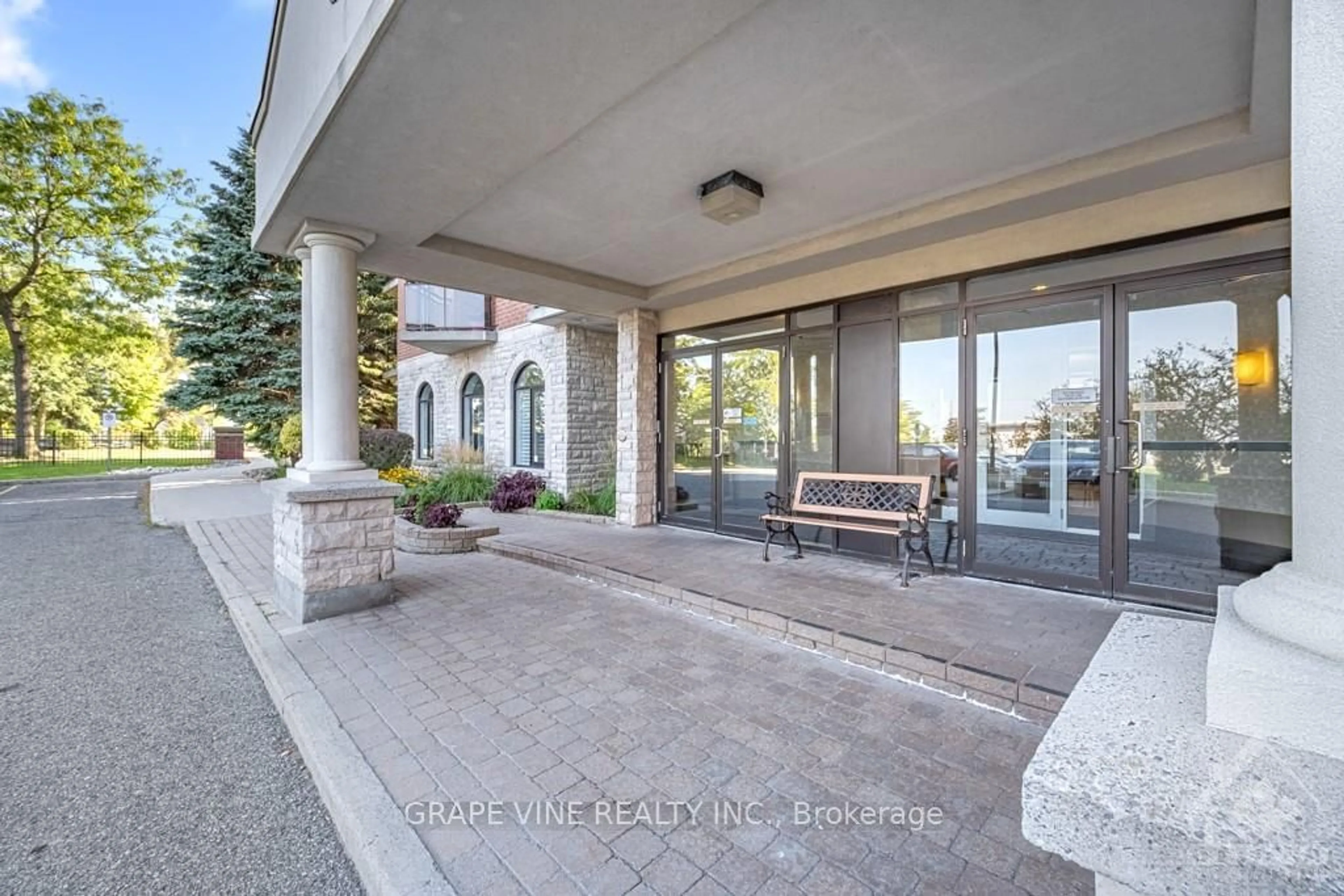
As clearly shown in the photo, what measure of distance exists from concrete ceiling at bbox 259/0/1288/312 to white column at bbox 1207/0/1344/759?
1675 mm

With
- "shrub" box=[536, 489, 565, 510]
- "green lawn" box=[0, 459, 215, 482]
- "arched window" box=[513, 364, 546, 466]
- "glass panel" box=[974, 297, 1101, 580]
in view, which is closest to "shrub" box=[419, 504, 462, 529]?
"shrub" box=[536, 489, 565, 510]

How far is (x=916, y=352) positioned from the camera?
4.84m

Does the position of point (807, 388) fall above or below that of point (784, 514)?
above

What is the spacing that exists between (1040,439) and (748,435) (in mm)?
2795

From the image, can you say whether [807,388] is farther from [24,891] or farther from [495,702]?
[24,891]

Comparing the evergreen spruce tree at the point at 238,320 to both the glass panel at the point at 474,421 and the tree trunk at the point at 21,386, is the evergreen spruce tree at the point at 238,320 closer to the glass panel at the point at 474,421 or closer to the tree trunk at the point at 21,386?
the glass panel at the point at 474,421

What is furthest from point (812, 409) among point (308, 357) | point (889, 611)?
point (308, 357)

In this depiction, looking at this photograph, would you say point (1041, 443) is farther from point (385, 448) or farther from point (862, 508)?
point (385, 448)

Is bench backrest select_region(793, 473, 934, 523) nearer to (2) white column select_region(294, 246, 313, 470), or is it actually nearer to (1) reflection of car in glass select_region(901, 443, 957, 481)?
(1) reflection of car in glass select_region(901, 443, 957, 481)

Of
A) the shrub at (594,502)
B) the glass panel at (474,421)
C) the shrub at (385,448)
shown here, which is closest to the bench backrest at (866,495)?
the shrub at (594,502)

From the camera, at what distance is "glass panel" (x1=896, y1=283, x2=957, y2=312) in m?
4.58

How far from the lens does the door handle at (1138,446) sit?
3787 mm

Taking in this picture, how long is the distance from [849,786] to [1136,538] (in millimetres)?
3072

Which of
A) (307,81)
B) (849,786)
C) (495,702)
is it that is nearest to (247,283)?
(307,81)
